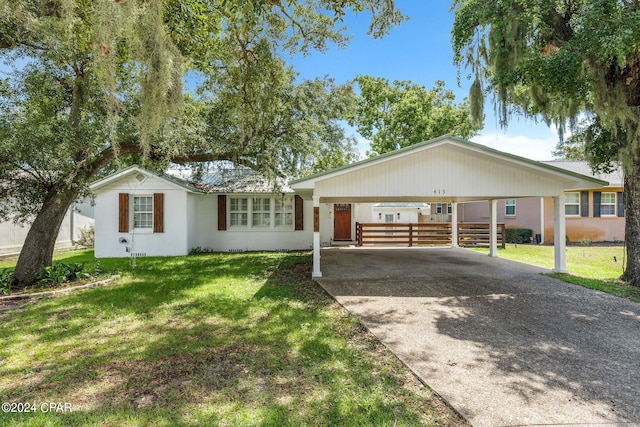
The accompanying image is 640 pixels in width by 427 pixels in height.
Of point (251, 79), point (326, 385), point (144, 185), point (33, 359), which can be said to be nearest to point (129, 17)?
point (251, 79)

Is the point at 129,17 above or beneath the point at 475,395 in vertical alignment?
above

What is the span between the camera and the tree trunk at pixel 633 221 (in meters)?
6.58

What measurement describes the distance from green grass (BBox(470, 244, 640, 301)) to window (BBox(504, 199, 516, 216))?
3.86 meters

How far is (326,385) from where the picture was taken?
2994 millimetres

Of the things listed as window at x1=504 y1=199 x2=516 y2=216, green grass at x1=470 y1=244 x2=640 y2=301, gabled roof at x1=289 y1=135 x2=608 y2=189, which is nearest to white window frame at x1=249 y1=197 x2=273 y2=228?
gabled roof at x1=289 y1=135 x2=608 y2=189

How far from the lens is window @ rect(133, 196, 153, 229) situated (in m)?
→ 11.7

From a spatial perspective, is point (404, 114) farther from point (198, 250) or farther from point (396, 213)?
point (198, 250)

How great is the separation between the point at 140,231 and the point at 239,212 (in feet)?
11.9

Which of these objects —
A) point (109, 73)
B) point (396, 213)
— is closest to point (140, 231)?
point (109, 73)

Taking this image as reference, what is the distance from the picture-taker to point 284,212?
43.5 ft

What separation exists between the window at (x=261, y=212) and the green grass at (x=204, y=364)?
6837mm

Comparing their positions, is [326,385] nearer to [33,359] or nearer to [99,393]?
[99,393]

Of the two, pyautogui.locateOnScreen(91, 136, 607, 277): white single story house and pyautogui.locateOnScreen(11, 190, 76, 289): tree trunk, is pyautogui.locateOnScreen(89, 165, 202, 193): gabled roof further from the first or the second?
pyautogui.locateOnScreen(11, 190, 76, 289): tree trunk

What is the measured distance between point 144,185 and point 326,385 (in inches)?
434
